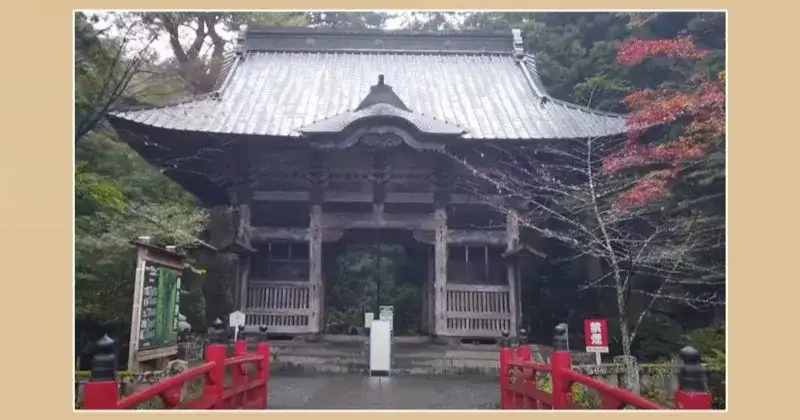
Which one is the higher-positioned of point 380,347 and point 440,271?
point 440,271

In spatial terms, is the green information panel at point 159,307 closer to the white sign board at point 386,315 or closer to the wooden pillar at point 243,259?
the wooden pillar at point 243,259

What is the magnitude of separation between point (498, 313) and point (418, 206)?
7.07 feet

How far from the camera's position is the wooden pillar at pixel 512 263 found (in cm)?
986

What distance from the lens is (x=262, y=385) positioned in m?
6.90

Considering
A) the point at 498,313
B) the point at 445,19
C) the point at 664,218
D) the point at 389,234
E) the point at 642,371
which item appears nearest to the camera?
the point at 642,371

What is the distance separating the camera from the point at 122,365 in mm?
8414

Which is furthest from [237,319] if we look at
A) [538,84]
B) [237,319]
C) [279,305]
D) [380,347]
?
[538,84]

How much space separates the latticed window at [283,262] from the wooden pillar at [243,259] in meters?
0.59

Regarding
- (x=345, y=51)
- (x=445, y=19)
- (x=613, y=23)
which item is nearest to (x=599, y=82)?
(x=613, y=23)

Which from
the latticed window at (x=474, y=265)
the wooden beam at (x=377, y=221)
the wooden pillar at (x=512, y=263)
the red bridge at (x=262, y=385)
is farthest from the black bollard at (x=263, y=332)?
the wooden pillar at (x=512, y=263)

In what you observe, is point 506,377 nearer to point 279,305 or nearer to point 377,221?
point 377,221

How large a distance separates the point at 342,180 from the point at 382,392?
3.89m

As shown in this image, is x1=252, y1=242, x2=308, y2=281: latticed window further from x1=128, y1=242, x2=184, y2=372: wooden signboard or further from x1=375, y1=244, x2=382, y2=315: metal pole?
x1=375, y1=244, x2=382, y2=315: metal pole

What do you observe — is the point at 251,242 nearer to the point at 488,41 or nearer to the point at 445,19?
the point at 488,41
